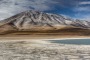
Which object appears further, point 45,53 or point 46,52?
point 46,52

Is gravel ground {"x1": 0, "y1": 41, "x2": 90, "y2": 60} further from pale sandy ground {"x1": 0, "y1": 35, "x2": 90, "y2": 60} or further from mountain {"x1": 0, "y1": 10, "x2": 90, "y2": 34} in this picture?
mountain {"x1": 0, "y1": 10, "x2": 90, "y2": 34}

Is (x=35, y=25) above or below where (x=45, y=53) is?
below

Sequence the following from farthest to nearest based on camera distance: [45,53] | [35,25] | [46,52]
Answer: [35,25]
[46,52]
[45,53]

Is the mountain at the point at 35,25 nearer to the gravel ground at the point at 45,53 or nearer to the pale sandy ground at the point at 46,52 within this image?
the pale sandy ground at the point at 46,52

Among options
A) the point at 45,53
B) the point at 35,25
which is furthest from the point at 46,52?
the point at 35,25

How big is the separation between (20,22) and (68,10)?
35.1 ft

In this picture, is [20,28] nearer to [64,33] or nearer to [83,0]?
[64,33]

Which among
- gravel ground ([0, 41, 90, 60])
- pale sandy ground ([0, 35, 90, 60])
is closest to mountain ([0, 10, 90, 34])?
pale sandy ground ([0, 35, 90, 60])

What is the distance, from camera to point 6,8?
2967 cm

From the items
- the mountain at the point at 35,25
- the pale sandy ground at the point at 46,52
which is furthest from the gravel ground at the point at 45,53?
the mountain at the point at 35,25

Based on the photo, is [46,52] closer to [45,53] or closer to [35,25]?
[45,53]

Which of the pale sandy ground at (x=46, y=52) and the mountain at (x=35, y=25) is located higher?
the pale sandy ground at (x=46, y=52)

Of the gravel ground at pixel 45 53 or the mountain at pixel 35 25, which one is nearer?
the gravel ground at pixel 45 53

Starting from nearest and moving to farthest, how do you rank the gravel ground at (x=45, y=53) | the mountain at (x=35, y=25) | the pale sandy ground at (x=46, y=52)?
1. the gravel ground at (x=45, y=53)
2. the pale sandy ground at (x=46, y=52)
3. the mountain at (x=35, y=25)
